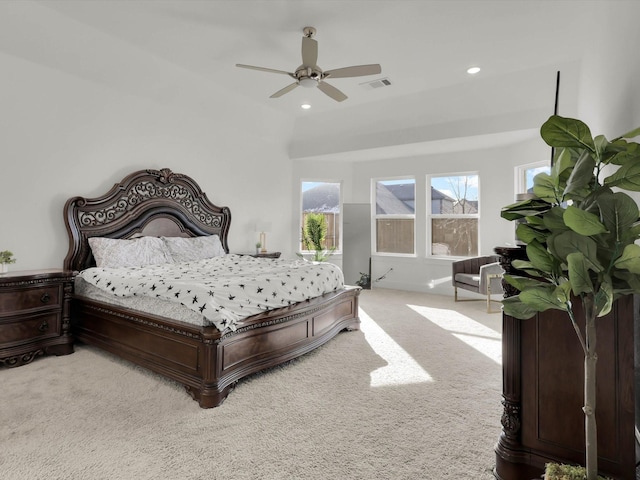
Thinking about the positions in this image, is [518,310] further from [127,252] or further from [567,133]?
[127,252]

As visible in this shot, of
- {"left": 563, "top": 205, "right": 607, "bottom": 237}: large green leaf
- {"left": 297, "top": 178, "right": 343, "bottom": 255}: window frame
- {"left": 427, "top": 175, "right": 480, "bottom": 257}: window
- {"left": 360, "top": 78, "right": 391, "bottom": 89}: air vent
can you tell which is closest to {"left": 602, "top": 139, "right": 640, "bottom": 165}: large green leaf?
{"left": 563, "top": 205, "right": 607, "bottom": 237}: large green leaf

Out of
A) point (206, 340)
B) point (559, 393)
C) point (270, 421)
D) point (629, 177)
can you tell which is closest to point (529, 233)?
point (629, 177)

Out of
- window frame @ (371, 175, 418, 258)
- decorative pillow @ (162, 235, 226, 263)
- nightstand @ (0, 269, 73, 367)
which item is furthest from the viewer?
window frame @ (371, 175, 418, 258)

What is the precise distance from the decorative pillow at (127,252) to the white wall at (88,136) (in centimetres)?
43

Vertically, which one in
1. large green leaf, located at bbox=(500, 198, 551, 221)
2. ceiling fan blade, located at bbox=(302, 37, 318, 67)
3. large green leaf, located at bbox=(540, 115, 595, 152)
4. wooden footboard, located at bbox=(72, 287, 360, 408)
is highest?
ceiling fan blade, located at bbox=(302, 37, 318, 67)

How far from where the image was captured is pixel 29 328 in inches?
124

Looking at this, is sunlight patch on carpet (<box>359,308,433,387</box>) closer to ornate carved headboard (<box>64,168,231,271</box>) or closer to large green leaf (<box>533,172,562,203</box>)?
large green leaf (<box>533,172,562,203</box>)

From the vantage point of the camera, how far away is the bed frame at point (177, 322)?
8.05 feet

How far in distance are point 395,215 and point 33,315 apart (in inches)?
225

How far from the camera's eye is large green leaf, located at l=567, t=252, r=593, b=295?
1023 mm

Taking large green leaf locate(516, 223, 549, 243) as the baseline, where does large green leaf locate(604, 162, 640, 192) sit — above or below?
above

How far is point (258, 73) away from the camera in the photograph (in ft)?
14.3

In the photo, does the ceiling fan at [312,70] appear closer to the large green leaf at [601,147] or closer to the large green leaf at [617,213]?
the large green leaf at [601,147]

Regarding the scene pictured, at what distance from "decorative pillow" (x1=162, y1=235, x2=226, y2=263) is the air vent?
298cm
